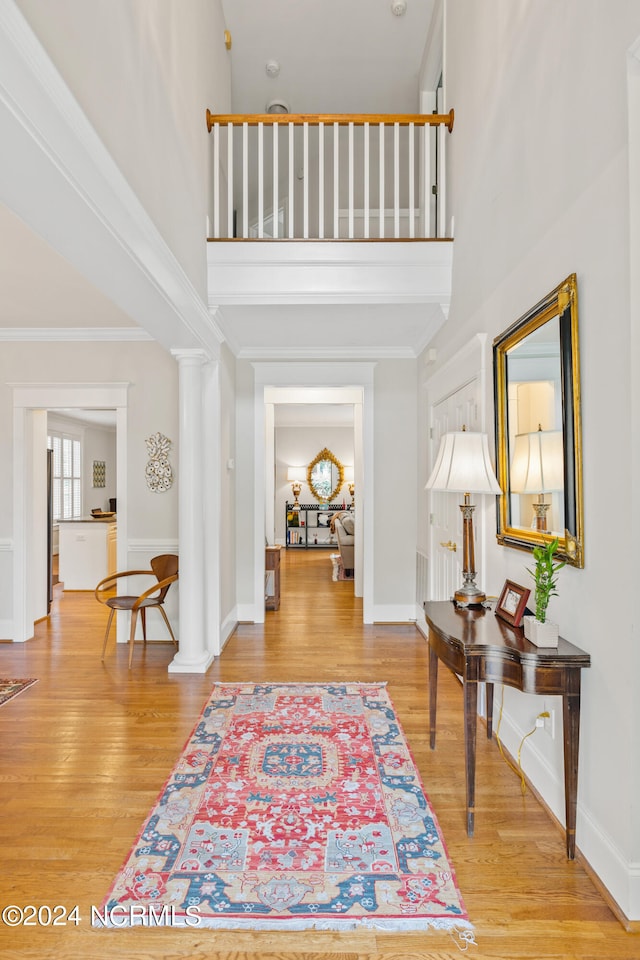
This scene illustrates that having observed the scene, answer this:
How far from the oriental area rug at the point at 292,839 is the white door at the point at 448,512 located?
131 cm

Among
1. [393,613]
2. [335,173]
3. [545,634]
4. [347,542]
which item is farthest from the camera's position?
[347,542]

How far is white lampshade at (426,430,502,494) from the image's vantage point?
273 centimetres

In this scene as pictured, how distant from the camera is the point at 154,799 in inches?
96.3

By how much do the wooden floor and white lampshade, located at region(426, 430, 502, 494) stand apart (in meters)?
1.33

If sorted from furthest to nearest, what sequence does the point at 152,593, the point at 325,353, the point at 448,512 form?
the point at 325,353, the point at 152,593, the point at 448,512

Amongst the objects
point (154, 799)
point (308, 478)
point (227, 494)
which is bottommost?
point (154, 799)

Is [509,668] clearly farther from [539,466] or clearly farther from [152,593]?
[152,593]

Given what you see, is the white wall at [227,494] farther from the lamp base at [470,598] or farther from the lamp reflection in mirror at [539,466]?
the lamp reflection in mirror at [539,466]

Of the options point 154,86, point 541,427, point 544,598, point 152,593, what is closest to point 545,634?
point 544,598

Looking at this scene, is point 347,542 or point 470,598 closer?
point 470,598

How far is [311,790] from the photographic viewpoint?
2.52 m

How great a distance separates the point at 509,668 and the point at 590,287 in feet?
4.54

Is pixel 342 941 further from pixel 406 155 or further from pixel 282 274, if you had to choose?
pixel 406 155

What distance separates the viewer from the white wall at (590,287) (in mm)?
1729
